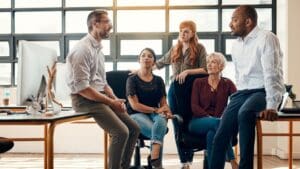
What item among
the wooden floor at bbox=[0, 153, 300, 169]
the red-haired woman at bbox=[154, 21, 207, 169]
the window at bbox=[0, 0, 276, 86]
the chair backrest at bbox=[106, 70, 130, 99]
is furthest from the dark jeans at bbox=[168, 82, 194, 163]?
the window at bbox=[0, 0, 276, 86]

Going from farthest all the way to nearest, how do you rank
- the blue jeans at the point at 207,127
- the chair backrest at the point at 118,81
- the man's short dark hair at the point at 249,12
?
the chair backrest at the point at 118,81
the blue jeans at the point at 207,127
the man's short dark hair at the point at 249,12

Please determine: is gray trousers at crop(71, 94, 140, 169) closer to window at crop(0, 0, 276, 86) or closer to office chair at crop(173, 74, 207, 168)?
office chair at crop(173, 74, 207, 168)

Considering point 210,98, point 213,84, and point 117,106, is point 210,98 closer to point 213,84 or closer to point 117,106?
point 213,84

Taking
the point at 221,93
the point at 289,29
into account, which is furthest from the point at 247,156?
the point at 289,29

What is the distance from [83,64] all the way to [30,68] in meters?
0.35

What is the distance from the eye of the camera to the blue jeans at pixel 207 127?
342 centimetres

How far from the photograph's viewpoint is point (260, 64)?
291 centimetres

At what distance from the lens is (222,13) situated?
19.6 ft

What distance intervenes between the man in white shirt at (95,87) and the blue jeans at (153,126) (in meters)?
0.45

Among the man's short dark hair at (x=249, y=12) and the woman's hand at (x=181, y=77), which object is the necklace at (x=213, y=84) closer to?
the woman's hand at (x=181, y=77)

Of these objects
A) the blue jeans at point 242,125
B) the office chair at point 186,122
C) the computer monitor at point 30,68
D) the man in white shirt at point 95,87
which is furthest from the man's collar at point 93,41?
the blue jeans at point 242,125

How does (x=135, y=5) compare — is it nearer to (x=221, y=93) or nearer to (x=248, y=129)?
(x=221, y=93)

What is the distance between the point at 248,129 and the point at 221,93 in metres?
1.00

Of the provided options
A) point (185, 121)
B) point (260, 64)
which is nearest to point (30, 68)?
point (185, 121)
